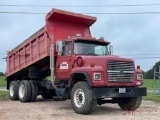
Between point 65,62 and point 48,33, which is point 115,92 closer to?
point 65,62

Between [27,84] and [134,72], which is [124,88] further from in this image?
[27,84]

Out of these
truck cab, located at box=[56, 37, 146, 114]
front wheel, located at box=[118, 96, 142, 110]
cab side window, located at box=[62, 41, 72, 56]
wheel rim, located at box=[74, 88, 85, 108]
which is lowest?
front wheel, located at box=[118, 96, 142, 110]

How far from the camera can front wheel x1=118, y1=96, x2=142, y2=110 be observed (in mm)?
11617

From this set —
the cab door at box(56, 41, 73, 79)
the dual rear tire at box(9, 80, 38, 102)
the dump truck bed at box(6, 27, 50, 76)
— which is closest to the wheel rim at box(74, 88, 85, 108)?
the cab door at box(56, 41, 73, 79)

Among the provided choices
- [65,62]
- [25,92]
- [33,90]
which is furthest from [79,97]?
[25,92]

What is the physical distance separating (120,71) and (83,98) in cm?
156

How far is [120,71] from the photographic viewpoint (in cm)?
1068

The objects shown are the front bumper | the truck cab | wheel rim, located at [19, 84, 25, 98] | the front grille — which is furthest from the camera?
wheel rim, located at [19, 84, 25, 98]

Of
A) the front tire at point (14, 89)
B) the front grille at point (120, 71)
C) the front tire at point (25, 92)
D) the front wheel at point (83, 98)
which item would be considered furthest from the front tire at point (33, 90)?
the front grille at point (120, 71)

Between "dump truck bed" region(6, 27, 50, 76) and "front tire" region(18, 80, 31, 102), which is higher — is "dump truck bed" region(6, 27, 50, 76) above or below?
above

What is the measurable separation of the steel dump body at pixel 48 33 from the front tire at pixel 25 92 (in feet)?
2.64

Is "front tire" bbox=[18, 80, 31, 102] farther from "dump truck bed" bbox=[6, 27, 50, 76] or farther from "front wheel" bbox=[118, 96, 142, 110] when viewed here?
"front wheel" bbox=[118, 96, 142, 110]

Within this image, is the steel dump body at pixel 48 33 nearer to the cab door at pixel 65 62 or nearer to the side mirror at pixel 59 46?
the cab door at pixel 65 62

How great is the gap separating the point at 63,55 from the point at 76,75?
4.14 ft
